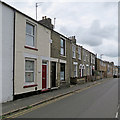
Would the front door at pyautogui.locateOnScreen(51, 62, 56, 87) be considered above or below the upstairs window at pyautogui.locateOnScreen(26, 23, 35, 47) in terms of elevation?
below

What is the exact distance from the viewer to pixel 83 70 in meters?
23.7

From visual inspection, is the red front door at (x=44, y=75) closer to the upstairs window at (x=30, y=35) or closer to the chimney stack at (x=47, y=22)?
the upstairs window at (x=30, y=35)

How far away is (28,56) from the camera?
9.77 meters

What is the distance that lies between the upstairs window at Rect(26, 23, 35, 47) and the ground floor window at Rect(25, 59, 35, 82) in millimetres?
1334

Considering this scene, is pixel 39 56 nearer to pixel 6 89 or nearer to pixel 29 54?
pixel 29 54

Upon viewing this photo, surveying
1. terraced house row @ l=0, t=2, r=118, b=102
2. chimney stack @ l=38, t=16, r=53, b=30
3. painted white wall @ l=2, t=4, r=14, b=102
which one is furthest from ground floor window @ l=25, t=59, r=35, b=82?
chimney stack @ l=38, t=16, r=53, b=30

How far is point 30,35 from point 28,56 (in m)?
1.70

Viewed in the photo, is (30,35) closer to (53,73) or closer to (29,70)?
(29,70)

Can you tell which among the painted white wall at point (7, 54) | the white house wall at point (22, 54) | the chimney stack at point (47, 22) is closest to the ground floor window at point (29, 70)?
the white house wall at point (22, 54)

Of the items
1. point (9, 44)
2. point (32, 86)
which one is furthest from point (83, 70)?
point (9, 44)

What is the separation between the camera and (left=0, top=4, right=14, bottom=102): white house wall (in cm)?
795

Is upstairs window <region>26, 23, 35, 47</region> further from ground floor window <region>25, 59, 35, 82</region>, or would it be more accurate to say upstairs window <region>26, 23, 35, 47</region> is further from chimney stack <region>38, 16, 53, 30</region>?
chimney stack <region>38, 16, 53, 30</region>

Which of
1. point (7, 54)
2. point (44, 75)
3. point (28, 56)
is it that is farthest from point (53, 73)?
point (7, 54)

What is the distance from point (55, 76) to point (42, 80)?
2207mm
